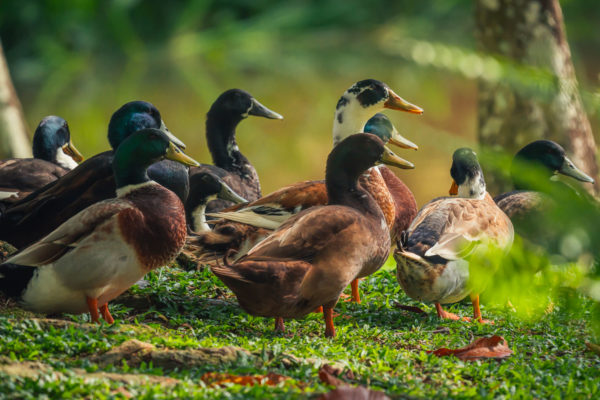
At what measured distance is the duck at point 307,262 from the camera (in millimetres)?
3824

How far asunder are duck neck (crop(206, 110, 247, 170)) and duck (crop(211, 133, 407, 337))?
2.05 meters

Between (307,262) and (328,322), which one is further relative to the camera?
(328,322)

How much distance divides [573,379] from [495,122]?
3.71m

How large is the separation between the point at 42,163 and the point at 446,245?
A: 2407 millimetres

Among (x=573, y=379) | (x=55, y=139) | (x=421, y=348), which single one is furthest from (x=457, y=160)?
(x=55, y=139)

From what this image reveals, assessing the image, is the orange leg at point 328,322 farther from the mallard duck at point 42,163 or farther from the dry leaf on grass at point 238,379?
the mallard duck at point 42,163

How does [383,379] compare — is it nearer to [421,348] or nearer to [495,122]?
[421,348]

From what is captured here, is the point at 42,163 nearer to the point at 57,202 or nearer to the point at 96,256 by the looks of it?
the point at 57,202

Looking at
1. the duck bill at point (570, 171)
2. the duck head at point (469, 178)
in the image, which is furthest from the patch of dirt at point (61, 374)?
the duck bill at point (570, 171)

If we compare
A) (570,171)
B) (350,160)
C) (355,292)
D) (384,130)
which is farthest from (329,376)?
(570,171)

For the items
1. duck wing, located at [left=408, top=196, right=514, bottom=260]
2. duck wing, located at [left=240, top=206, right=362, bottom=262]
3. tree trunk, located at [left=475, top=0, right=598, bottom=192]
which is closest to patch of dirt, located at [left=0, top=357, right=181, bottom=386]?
duck wing, located at [left=240, top=206, right=362, bottom=262]

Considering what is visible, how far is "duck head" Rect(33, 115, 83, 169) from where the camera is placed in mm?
5590

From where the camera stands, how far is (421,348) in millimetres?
4008

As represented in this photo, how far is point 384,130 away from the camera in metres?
5.70
